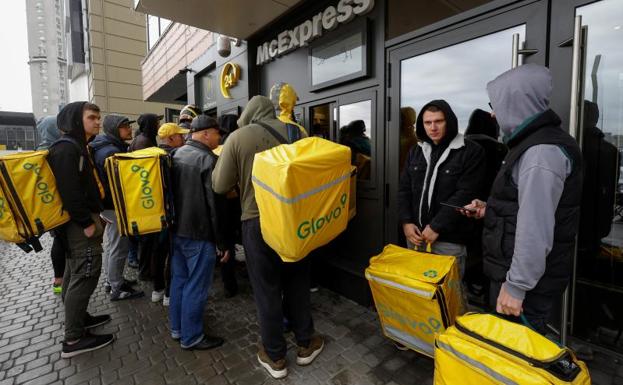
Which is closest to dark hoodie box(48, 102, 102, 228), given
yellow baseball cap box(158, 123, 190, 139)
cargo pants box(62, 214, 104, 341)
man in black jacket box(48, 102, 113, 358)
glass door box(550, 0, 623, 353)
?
man in black jacket box(48, 102, 113, 358)

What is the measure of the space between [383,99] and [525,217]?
2209 millimetres

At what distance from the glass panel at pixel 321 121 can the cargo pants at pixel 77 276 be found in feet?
9.48

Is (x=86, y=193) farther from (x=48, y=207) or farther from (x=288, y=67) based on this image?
(x=288, y=67)

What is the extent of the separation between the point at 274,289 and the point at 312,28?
3.44 m

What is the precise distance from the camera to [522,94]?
5.57 ft

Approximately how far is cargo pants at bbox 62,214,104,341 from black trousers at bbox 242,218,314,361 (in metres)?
1.55

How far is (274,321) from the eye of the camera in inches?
98.3

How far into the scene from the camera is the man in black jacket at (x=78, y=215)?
2693 mm

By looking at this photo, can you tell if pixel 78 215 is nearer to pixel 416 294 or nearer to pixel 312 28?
pixel 416 294

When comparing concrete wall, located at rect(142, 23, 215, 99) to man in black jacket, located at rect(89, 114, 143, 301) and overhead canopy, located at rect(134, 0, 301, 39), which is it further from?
man in black jacket, located at rect(89, 114, 143, 301)

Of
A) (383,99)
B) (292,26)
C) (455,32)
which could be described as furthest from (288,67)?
(455,32)

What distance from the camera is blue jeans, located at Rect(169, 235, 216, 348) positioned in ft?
9.28

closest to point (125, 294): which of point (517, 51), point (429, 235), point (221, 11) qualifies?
point (429, 235)

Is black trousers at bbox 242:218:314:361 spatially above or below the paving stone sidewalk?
above
